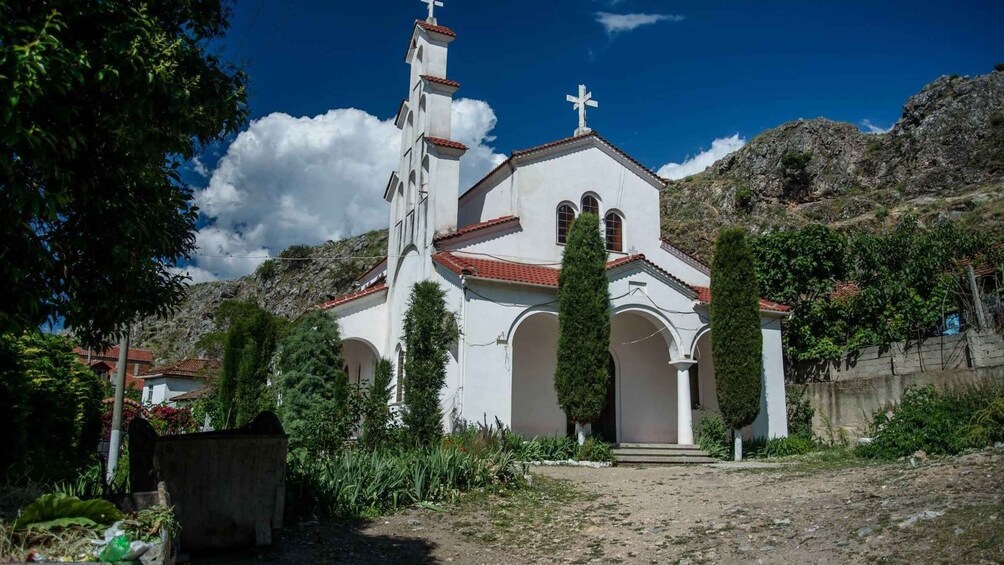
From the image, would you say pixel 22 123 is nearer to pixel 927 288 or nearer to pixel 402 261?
pixel 402 261

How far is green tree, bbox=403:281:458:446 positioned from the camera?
49.8 ft

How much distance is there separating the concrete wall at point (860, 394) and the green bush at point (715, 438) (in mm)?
3481

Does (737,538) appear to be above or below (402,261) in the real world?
below

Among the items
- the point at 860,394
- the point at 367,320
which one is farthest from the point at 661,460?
the point at 367,320

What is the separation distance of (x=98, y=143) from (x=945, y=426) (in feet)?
47.2

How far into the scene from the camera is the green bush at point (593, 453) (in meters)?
16.7

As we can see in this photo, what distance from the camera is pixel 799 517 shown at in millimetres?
8383

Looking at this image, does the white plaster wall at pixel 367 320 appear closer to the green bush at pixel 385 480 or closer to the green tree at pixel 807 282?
the green bush at pixel 385 480

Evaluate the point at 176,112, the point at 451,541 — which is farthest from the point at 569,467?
the point at 176,112

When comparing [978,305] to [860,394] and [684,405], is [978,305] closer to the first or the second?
[860,394]

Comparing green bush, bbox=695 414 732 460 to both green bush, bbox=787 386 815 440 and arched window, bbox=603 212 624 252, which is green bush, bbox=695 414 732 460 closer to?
green bush, bbox=787 386 815 440

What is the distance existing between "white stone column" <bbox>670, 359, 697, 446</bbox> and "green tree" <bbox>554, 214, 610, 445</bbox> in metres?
3.42

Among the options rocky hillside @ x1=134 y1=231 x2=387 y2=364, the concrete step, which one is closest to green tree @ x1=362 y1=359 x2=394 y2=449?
the concrete step

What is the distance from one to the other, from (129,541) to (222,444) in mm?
3177
